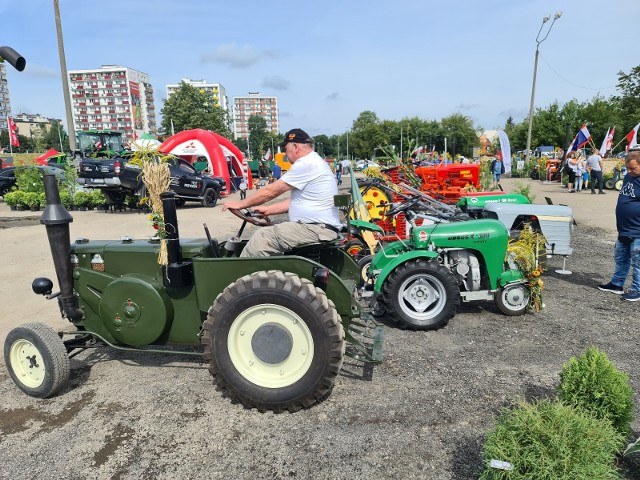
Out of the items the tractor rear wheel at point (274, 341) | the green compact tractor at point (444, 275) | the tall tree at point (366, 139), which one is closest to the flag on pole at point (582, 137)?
the green compact tractor at point (444, 275)

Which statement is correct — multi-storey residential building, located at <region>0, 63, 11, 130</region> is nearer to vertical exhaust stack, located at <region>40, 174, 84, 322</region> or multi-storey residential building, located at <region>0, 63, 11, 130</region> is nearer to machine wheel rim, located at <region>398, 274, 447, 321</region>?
vertical exhaust stack, located at <region>40, 174, 84, 322</region>

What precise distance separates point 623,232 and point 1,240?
37.2ft

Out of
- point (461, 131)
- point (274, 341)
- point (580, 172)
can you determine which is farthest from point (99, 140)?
point (461, 131)

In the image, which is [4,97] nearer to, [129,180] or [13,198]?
[13,198]

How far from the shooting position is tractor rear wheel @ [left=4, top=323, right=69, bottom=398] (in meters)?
3.16

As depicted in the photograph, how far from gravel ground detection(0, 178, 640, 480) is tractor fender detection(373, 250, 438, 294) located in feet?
1.87

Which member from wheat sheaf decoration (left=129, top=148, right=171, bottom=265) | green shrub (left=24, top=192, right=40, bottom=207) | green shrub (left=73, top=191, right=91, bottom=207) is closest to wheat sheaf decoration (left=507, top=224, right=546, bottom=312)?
wheat sheaf decoration (left=129, top=148, right=171, bottom=265)

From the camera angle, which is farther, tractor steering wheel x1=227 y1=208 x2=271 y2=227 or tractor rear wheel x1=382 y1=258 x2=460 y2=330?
tractor rear wheel x1=382 y1=258 x2=460 y2=330

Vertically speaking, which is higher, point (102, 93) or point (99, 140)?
point (102, 93)

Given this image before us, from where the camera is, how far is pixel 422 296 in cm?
459

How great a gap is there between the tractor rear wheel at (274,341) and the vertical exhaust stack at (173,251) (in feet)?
1.27

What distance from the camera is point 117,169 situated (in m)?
13.0

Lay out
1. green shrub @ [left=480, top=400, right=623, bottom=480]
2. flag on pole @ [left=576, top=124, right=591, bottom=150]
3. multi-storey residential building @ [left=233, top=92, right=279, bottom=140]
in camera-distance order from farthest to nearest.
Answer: multi-storey residential building @ [left=233, top=92, right=279, bottom=140]
flag on pole @ [left=576, top=124, right=591, bottom=150]
green shrub @ [left=480, top=400, right=623, bottom=480]

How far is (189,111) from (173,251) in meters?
51.9
